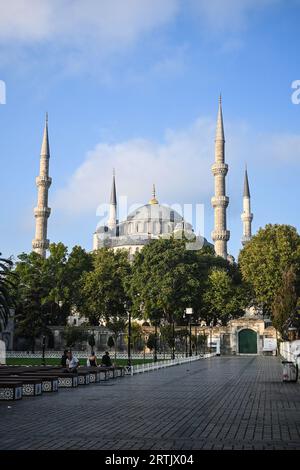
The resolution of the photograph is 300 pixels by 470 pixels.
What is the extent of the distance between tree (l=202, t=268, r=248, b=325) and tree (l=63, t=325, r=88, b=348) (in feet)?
37.5

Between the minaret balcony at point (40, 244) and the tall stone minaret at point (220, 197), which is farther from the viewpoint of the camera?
the minaret balcony at point (40, 244)

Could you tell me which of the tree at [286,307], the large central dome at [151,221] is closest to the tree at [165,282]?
the tree at [286,307]

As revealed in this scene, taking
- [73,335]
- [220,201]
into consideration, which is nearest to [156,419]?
[73,335]

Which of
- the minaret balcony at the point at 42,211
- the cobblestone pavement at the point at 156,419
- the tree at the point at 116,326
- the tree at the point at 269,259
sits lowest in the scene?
the cobblestone pavement at the point at 156,419

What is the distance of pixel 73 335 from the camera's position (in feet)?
172

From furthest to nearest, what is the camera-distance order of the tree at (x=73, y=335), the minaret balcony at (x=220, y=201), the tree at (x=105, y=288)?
the minaret balcony at (x=220, y=201) → the tree at (x=105, y=288) → the tree at (x=73, y=335)

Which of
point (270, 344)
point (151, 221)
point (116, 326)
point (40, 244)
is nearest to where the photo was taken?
point (270, 344)

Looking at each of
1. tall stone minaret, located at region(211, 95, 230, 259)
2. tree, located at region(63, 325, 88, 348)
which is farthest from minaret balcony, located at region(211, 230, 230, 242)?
tree, located at region(63, 325, 88, 348)

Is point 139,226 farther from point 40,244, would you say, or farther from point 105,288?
point 105,288

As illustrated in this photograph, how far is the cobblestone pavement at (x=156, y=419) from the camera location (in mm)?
8031

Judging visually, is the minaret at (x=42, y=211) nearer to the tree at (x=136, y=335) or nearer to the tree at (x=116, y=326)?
the tree at (x=116, y=326)

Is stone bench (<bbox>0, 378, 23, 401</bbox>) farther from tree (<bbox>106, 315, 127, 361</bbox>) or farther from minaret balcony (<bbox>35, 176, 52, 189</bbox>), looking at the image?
minaret balcony (<bbox>35, 176, 52, 189</bbox>)

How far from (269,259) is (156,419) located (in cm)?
3834

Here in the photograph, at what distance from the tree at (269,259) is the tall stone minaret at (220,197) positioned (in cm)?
1278
